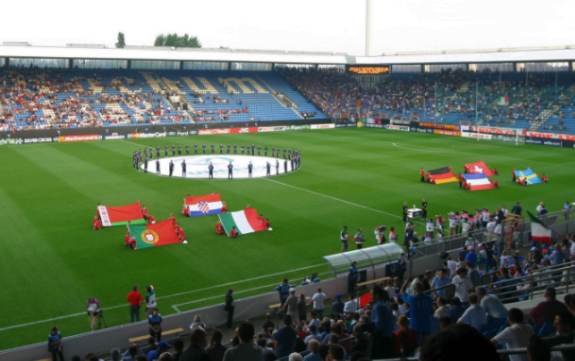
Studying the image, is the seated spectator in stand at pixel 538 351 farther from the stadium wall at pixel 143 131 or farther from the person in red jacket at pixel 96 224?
the stadium wall at pixel 143 131

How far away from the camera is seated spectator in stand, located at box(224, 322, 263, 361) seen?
21.7 ft

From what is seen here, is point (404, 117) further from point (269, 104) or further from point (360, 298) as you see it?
point (360, 298)

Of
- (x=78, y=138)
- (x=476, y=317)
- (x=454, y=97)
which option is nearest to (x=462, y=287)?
(x=476, y=317)

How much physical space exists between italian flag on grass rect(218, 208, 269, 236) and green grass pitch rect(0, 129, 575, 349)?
69 centimetres

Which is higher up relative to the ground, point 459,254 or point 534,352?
point 534,352

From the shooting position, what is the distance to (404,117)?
76938 millimetres

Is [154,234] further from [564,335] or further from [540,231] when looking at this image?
[564,335]

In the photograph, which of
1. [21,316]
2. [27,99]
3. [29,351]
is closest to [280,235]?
[21,316]

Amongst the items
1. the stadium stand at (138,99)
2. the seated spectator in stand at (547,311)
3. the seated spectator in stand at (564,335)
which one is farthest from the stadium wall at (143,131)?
the seated spectator in stand at (564,335)

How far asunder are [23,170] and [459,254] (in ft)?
108

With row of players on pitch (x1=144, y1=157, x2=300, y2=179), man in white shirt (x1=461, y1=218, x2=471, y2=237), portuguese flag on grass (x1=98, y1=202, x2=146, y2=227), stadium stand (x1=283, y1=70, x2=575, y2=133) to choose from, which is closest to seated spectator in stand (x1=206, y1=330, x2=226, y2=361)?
man in white shirt (x1=461, y1=218, x2=471, y2=237)

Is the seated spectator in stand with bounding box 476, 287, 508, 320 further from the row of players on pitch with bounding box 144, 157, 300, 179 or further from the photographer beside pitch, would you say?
the row of players on pitch with bounding box 144, 157, 300, 179

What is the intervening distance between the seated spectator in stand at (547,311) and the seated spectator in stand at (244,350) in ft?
12.3

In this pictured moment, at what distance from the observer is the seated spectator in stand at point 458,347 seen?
2596 mm
